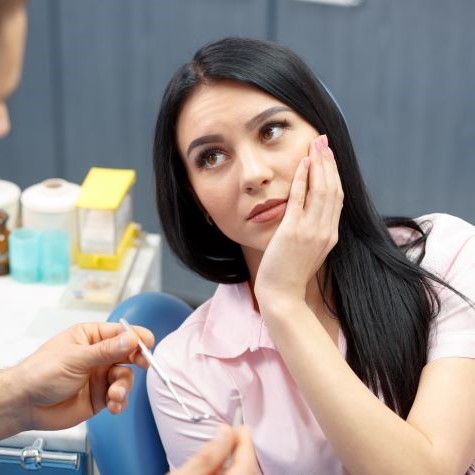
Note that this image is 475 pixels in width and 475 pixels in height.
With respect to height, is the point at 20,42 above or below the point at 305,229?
above

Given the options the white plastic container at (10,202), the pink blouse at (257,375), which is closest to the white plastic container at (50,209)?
the white plastic container at (10,202)

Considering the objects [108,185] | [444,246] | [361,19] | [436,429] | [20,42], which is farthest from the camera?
[361,19]

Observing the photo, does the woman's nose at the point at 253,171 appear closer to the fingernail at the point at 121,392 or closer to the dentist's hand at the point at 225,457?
the fingernail at the point at 121,392

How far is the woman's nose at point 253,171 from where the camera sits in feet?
5.29

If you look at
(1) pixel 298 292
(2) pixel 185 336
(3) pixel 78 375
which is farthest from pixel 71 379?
(1) pixel 298 292

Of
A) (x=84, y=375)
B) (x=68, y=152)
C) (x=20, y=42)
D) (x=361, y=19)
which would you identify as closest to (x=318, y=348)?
(x=84, y=375)

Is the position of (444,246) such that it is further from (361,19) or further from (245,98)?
(361,19)

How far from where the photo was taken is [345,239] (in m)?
1.76

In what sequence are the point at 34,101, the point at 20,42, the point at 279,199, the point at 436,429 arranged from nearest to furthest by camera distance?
the point at 20,42
the point at 436,429
the point at 279,199
the point at 34,101

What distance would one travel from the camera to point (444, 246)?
1.79 meters

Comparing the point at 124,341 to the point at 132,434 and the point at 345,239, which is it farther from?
the point at 345,239

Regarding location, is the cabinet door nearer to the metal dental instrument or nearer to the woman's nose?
the woman's nose

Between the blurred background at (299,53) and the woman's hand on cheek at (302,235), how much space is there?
1.64 meters

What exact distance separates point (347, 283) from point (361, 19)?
160cm
